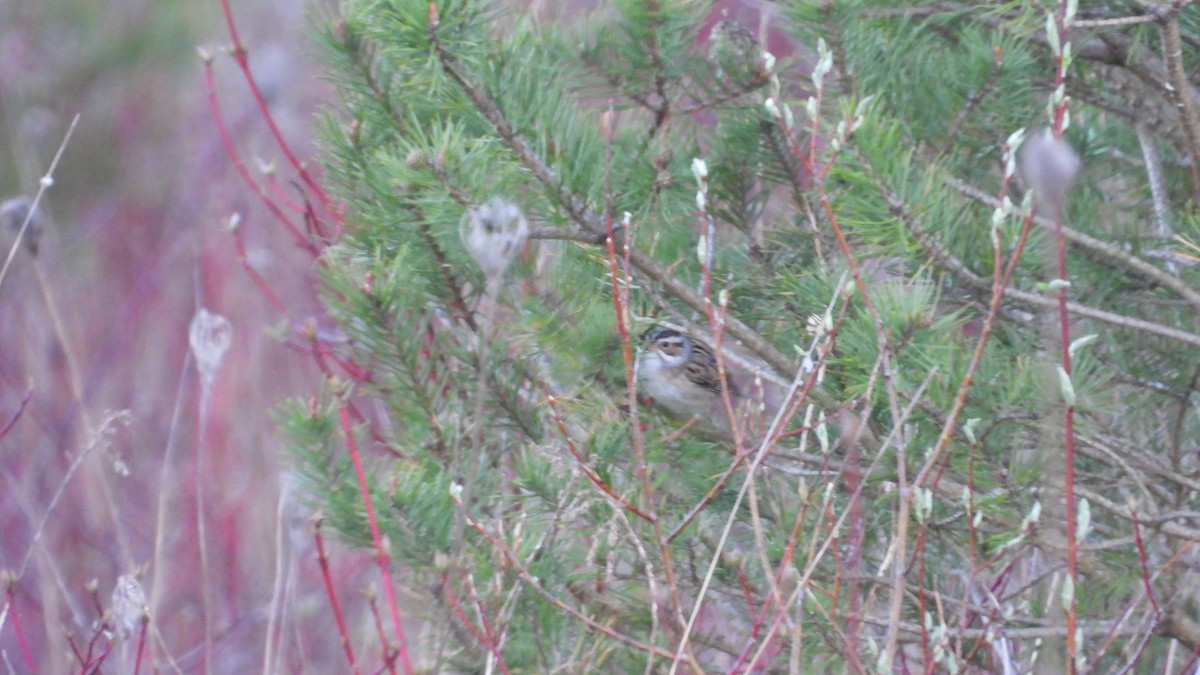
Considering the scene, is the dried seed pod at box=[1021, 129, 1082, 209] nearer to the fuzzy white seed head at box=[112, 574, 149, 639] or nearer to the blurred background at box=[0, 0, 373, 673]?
the fuzzy white seed head at box=[112, 574, 149, 639]

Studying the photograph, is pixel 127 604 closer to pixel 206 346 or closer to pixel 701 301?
pixel 206 346

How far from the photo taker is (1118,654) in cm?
180

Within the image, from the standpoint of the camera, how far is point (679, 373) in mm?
2195

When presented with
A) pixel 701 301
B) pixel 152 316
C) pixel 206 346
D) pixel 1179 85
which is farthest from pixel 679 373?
pixel 152 316

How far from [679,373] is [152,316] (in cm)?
329

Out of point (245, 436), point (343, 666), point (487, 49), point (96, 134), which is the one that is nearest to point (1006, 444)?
point (487, 49)

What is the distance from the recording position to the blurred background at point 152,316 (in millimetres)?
3824

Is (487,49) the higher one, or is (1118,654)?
(487,49)

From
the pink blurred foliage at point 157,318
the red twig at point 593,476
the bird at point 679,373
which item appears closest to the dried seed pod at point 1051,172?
the red twig at point 593,476

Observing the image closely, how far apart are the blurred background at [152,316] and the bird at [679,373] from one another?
1.53 metres

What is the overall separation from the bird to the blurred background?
5.00 feet

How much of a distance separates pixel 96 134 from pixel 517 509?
4195mm

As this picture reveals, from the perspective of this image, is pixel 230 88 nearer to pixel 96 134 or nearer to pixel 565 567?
pixel 96 134

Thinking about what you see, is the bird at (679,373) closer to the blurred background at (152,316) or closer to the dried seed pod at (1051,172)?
the dried seed pod at (1051,172)
